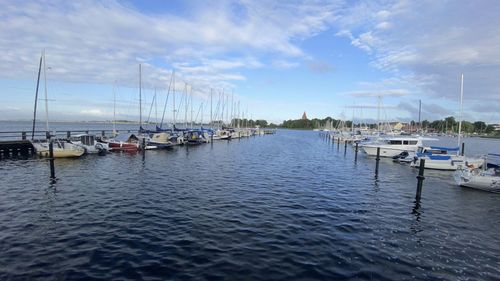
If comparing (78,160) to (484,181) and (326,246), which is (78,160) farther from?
(484,181)

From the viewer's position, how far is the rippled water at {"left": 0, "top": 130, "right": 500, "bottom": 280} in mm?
10695

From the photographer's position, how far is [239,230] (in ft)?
47.2

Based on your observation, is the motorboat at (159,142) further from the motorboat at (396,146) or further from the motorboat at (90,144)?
the motorboat at (396,146)

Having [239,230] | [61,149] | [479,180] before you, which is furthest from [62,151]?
[479,180]

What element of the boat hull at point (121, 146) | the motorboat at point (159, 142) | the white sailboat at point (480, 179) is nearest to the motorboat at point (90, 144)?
the boat hull at point (121, 146)

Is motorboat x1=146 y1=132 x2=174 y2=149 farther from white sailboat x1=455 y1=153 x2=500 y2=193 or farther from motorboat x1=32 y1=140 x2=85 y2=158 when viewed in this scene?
white sailboat x1=455 y1=153 x2=500 y2=193

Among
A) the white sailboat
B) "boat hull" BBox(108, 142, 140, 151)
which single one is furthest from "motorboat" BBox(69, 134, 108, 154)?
the white sailboat

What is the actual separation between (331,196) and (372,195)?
3373 millimetres

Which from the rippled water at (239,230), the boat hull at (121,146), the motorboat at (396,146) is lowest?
the rippled water at (239,230)

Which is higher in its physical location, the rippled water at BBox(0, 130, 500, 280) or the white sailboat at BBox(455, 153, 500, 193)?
the white sailboat at BBox(455, 153, 500, 193)

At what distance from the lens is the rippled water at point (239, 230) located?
10.7 metres

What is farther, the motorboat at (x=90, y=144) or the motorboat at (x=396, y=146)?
the motorboat at (x=396, y=146)

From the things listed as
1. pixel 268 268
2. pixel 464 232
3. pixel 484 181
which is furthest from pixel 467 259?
pixel 484 181

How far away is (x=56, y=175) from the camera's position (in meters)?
27.2
